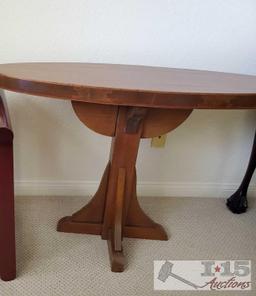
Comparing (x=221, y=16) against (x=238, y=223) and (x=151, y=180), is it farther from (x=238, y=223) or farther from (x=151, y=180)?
(x=238, y=223)

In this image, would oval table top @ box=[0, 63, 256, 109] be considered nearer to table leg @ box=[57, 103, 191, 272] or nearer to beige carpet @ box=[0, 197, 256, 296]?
table leg @ box=[57, 103, 191, 272]

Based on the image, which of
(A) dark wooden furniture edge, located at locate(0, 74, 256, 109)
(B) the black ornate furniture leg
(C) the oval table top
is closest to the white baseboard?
(B) the black ornate furniture leg

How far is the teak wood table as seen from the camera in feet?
3.04

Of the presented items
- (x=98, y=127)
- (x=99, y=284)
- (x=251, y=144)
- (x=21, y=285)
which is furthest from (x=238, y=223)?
(x=21, y=285)

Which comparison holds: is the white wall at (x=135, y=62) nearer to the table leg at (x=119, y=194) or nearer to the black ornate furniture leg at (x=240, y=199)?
the black ornate furniture leg at (x=240, y=199)

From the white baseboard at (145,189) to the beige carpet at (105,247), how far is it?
36 millimetres

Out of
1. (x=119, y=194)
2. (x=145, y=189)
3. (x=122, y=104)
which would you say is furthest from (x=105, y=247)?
(x=122, y=104)

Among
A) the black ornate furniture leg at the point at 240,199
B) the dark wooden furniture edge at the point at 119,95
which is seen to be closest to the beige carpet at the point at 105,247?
the black ornate furniture leg at the point at 240,199

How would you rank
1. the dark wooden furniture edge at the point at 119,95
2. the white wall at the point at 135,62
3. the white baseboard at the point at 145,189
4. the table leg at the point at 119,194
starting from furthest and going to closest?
1. the white baseboard at the point at 145,189
2. the white wall at the point at 135,62
3. the table leg at the point at 119,194
4. the dark wooden furniture edge at the point at 119,95

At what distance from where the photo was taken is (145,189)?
178 cm

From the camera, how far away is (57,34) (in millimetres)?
1411

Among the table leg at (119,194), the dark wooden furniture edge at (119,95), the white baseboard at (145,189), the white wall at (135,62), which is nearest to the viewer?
the dark wooden furniture edge at (119,95)

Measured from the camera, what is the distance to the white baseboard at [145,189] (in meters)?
1.67

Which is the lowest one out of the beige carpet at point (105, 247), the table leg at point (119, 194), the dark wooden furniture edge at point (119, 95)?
the beige carpet at point (105, 247)
